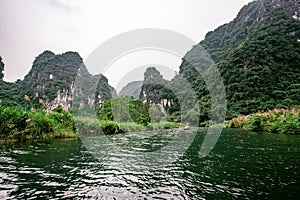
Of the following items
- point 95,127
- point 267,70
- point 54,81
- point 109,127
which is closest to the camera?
point 95,127

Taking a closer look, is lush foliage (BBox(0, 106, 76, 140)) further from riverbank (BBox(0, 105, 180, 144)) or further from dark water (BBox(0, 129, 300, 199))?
dark water (BBox(0, 129, 300, 199))

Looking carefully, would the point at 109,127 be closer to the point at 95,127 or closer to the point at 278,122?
the point at 95,127

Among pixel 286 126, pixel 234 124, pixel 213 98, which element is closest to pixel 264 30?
pixel 213 98

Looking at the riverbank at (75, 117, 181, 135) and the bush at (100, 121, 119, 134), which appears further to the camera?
the bush at (100, 121, 119, 134)

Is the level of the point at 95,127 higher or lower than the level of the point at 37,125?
lower

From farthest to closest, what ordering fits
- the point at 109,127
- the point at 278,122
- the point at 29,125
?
1. the point at 278,122
2. the point at 109,127
3. the point at 29,125

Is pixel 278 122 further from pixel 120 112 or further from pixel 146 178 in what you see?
pixel 120 112

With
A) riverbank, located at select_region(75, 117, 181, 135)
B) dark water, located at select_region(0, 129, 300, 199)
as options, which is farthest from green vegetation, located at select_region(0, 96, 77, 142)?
dark water, located at select_region(0, 129, 300, 199)

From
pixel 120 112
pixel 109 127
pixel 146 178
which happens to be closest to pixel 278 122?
pixel 109 127

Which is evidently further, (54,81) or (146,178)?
(54,81)

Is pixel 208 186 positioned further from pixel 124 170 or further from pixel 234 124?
pixel 234 124

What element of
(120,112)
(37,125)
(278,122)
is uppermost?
(120,112)

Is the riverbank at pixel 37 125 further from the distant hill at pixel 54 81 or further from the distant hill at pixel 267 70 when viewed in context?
the distant hill at pixel 54 81

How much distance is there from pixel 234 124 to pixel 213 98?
26.9m
